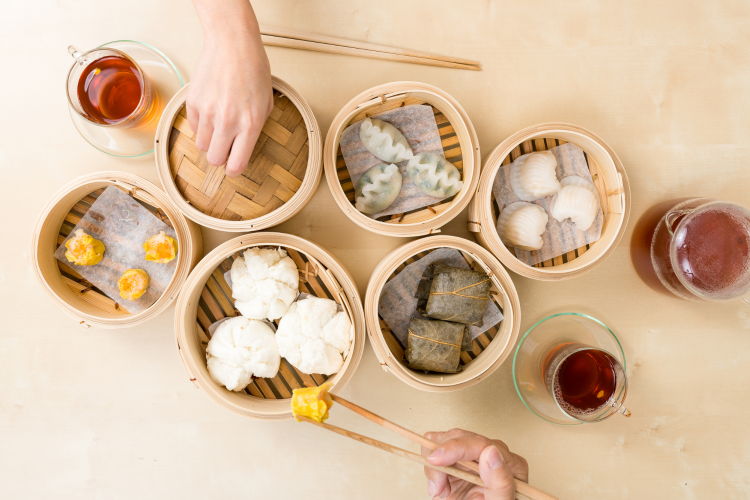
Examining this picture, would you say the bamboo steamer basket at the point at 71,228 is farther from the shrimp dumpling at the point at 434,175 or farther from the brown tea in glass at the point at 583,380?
the brown tea in glass at the point at 583,380

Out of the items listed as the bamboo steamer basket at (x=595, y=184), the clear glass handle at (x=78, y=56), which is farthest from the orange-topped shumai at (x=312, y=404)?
the clear glass handle at (x=78, y=56)


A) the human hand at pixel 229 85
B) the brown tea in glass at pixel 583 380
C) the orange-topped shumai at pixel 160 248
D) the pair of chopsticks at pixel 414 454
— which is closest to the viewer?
the pair of chopsticks at pixel 414 454

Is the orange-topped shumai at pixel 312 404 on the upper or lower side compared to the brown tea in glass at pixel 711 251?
lower

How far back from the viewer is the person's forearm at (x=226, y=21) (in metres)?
1.27

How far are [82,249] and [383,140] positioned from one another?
3.93 ft

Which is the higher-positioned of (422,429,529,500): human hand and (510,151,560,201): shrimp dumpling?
(510,151,560,201): shrimp dumpling

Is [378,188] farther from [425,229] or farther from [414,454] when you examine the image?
[414,454]

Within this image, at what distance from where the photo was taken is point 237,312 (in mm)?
1618

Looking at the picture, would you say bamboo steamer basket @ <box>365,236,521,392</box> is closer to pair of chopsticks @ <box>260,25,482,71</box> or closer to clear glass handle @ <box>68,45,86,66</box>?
pair of chopsticks @ <box>260,25,482,71</box>

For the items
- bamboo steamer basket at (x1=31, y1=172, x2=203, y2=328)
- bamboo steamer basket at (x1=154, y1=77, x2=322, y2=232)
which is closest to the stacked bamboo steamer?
bamboo steamer basket at (x1=154, y1=77, x2=322, y2=232)

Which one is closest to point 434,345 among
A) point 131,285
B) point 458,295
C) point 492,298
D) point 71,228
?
point 458,295

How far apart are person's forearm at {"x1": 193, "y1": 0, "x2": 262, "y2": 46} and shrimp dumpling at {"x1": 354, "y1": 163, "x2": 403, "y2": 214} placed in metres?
0.59

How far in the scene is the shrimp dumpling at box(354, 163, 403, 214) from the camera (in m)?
1.58

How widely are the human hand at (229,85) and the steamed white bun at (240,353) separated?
0.59 meters
